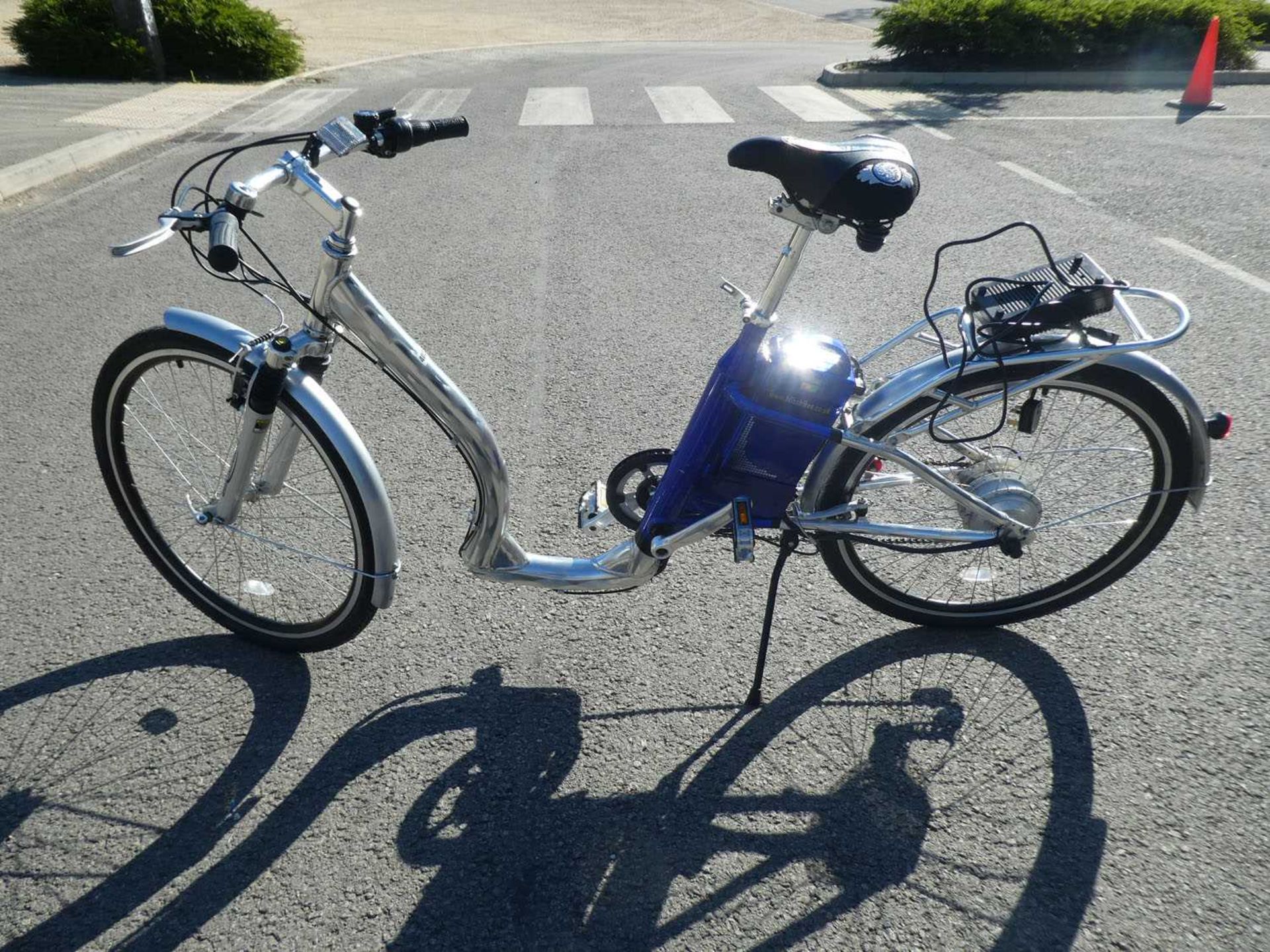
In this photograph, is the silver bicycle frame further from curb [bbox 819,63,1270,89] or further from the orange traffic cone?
curb [bbox 819,63,1270,89]

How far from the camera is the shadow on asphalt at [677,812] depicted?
203 centimetres

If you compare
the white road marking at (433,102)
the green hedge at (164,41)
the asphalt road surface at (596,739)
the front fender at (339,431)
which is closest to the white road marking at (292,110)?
the white road marking at (433,102)

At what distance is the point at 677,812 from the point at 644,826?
0.09 metres

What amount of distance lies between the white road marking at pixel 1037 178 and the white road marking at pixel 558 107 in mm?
4332

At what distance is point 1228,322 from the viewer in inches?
191

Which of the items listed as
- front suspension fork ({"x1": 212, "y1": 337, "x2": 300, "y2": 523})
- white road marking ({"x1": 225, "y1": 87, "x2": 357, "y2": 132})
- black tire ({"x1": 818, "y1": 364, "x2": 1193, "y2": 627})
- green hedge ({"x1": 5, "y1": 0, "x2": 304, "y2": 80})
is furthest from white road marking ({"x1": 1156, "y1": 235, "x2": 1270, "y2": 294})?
green hedge ({"x1": 5, "y1": 0, "x2": 304, "y2": 80})

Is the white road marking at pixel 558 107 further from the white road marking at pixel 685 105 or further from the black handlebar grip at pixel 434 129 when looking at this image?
the black handlebar grip at pixel 434 129

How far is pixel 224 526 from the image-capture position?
2635 millimetres

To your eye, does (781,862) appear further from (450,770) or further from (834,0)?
(834,0)

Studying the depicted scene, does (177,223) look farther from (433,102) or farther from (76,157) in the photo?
(433,102)

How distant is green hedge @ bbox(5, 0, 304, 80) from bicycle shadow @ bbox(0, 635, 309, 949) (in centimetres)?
1157

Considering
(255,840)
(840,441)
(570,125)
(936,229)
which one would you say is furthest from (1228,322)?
(570,125)

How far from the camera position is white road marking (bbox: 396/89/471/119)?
10.6 metres

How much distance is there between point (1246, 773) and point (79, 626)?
10.7ft
